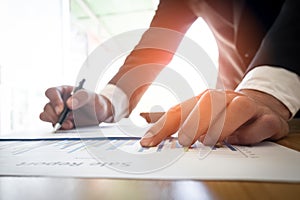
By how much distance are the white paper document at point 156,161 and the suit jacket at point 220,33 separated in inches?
19.6

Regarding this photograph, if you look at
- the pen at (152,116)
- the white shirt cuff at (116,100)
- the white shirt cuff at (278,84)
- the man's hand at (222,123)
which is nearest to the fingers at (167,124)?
the man's hand at (222,123)

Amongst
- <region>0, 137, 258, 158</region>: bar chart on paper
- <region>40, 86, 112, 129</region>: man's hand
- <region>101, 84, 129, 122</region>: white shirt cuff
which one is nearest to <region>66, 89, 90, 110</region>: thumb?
<region>40, 86, 112, 129</region>: man's hand

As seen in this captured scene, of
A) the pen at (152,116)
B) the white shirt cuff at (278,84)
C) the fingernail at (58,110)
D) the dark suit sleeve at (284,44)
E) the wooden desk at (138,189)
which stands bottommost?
the pen at (152,116)

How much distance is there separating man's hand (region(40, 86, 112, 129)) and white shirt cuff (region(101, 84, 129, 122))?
64 mm

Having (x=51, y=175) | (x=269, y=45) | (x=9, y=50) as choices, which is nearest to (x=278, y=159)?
(x=51, y=175)

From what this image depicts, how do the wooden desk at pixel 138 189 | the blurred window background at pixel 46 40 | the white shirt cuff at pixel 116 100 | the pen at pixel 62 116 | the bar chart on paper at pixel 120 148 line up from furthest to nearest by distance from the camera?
the blurred window background at pixel 46 40, the white shirt cuff at pixel 116 100, the pen at pixel 62 116, the bar chart on paper at pixel 120 148, the wooden desk at pixel 138 189

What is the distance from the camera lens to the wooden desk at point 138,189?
185mm

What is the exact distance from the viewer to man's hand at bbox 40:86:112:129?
67 centimetres

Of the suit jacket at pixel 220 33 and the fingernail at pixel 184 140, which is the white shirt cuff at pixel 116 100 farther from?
the fingernail at pixel 184 140

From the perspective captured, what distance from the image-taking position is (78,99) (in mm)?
685

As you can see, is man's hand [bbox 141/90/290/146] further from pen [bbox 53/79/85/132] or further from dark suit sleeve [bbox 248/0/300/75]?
pen [bbox 53/79/85/132]

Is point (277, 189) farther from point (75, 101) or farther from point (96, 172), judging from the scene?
point (75, 101)

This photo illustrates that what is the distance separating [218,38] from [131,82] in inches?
15.7

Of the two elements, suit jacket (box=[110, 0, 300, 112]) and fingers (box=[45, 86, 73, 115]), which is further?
suit jacket (box=[110, 0, 300, 112])
